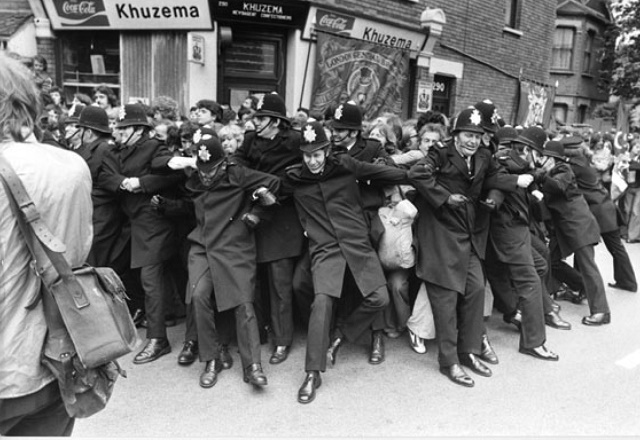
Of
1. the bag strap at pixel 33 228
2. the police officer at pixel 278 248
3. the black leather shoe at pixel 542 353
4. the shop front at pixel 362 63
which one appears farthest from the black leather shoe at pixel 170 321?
the shop front at pixel 362 63

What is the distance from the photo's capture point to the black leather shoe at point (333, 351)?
15.3ft

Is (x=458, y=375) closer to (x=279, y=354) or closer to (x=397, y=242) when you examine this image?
(x=397, y=242)

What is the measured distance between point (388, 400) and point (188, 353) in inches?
62.8

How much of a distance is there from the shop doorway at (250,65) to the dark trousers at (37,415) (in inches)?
319

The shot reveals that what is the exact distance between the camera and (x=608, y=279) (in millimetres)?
7410

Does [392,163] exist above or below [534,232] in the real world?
above

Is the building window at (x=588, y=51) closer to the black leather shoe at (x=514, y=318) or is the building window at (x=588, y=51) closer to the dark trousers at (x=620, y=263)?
the dark trousers at (x=620, y=263)

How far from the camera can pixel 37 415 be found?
2092mm

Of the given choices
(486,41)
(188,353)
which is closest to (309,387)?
(188,353)

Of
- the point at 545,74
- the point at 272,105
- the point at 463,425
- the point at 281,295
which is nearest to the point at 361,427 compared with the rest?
the point at 463,425

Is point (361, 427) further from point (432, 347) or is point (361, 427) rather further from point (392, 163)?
point (392, 163)

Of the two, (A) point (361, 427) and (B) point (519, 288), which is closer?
(A) point (361, 427)

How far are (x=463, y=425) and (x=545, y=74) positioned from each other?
49.8ft

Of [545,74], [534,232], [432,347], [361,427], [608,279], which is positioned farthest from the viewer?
[545,74]
